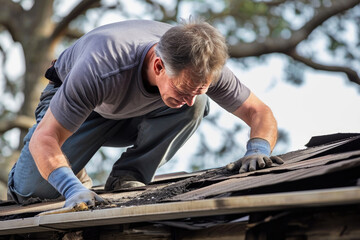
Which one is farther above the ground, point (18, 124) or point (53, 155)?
point (18, 124)

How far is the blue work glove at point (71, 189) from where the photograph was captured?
9.17 feet

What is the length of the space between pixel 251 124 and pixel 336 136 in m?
0.53

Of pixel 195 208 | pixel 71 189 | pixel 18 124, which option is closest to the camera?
pixel 195 208

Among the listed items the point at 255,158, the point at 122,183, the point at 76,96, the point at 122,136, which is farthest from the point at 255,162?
the point at 122,136

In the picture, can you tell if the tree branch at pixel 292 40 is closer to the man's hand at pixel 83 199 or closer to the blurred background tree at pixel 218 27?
the blurred background tree at pixel 218 27

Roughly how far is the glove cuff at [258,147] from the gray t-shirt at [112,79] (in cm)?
30

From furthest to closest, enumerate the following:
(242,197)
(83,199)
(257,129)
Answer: (257,129)
(83,199)
(242,197)

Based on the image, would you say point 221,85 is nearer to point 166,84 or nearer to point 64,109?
point 166,84

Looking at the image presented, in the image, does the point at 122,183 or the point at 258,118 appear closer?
the point at 258,118

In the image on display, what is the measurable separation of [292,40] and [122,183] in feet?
19.7

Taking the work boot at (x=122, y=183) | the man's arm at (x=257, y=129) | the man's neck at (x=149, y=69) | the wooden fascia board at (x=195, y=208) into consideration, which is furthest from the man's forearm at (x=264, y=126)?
the wooden fascia board at (x=195, y=208)

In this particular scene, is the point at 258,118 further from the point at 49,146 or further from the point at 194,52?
the point at 49,146

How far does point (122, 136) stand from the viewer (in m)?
4.26

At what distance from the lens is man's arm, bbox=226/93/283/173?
10.5ft
